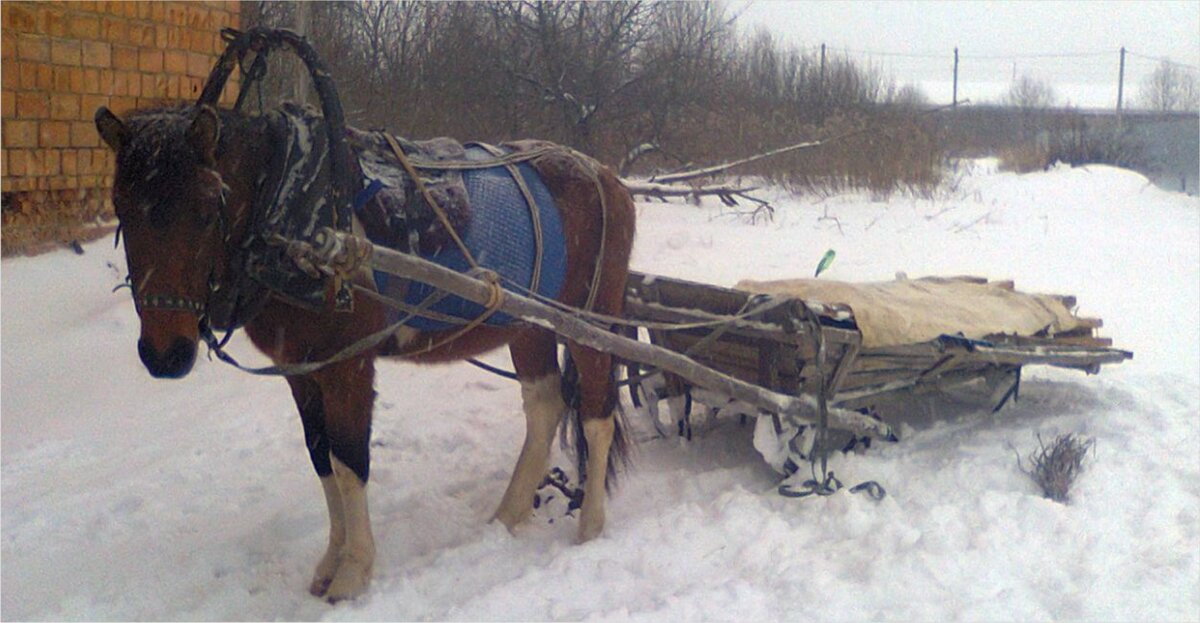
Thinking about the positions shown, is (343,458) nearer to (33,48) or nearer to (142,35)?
(33,48)

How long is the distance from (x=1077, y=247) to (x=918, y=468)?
22.3 ft

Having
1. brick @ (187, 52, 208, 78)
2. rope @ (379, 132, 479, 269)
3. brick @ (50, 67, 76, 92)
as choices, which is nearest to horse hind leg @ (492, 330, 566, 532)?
rope @ (379, 132, 479, 269)

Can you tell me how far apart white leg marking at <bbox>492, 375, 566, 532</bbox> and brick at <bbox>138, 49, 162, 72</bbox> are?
3.79 metres

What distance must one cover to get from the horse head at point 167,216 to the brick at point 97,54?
367 cm

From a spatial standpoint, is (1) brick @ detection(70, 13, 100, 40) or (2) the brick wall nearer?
(2) the brick wall

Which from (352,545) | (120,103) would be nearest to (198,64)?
(120,103)

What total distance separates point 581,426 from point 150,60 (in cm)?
412

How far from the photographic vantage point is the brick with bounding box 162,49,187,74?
20.0ft

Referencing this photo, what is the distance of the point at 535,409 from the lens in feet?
13.0

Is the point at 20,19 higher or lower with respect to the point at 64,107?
higher

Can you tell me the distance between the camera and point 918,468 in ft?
13.2

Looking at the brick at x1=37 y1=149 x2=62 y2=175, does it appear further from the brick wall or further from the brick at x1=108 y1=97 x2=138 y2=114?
the brick at x1=108 y1=97 x2=138 y2=114

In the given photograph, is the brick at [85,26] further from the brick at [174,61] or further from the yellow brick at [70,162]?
the yellow brick at [70,162]

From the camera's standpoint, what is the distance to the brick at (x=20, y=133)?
5.20 metres
